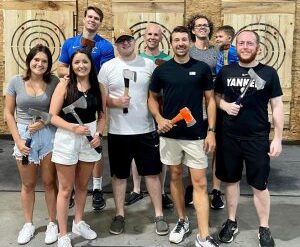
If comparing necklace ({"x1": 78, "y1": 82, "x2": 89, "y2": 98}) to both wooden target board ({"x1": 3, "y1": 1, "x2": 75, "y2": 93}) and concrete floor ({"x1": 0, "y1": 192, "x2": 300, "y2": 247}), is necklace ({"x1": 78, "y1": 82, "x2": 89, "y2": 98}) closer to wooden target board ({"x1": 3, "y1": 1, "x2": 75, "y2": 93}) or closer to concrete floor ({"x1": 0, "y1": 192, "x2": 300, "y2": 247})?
concrete floor ({"x1": 0, "y1": 192, "x2": 300, "y2": 247})

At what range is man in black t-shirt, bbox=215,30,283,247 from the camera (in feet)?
12.6

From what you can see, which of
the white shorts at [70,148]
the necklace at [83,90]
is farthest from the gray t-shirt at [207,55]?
the white shorts at [70,148]

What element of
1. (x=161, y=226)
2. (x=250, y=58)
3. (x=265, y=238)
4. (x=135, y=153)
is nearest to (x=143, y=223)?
(x=161, y=226)

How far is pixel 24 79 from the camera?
3947mm

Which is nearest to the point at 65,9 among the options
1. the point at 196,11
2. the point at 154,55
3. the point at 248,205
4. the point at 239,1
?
the point at 196,11

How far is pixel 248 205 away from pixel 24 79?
8.62ft

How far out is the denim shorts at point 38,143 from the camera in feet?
12.9

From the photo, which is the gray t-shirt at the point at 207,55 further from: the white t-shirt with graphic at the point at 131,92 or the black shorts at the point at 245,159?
the black shorts at the point at 245,159

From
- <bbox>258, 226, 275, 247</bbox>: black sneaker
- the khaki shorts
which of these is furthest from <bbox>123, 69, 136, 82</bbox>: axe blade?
<bbox>258, 226, 275, 247</bbox>: black sneaker

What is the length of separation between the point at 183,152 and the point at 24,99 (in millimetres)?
1384

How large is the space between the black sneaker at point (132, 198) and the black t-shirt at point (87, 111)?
141 cm

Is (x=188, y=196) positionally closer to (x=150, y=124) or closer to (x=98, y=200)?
(x=98, y=200)

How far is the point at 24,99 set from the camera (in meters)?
3.88

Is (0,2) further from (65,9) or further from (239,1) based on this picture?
(239,1)
